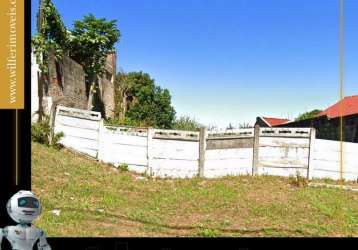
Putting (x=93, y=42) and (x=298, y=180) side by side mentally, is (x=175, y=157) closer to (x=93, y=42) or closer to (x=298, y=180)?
(x=298, y=180)

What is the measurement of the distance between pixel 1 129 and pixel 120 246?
1.16 metres

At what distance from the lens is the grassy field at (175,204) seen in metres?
5.21

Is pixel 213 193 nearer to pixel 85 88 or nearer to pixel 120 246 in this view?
pixel 85 88

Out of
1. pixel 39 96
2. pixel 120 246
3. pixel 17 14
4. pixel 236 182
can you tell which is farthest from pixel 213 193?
pixel 17 14

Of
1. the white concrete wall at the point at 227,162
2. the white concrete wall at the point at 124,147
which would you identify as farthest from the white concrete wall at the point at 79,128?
the white concrete wall at the point at 227,162

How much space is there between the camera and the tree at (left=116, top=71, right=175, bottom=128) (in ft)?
18.3

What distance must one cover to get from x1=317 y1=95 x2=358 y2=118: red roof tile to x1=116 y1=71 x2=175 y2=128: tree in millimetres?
2292

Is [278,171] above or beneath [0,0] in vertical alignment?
beneath

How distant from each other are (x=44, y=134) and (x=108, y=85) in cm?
118

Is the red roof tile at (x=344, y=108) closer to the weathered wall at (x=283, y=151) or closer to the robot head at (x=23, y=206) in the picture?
the weathered wall at (x=283, y=151)

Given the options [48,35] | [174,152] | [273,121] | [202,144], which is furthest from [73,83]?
[273,121]

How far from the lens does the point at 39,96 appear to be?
19.6 feet

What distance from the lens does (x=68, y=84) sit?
6.58 m

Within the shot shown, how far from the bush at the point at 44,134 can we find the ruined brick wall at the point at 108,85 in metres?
0.85
